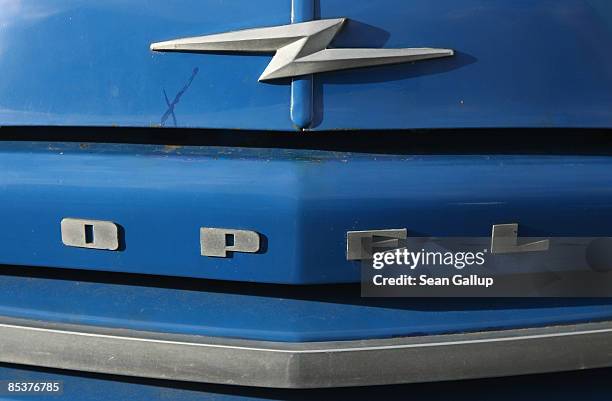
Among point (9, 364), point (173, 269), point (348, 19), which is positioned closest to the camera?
point (348, 19)

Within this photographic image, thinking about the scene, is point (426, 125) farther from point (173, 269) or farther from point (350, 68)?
point (173, 269)

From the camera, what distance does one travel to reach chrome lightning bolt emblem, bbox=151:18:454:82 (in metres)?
1.43

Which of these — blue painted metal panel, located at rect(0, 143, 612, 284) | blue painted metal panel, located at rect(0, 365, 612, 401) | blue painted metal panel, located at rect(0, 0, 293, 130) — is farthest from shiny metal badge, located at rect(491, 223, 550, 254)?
blue painted metal panel, located at rect(0, 0, 293, 130)

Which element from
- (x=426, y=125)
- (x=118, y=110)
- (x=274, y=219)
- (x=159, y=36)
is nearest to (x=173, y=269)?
(x=274, y=219)

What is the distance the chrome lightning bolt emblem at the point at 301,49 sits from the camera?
56.3 inches

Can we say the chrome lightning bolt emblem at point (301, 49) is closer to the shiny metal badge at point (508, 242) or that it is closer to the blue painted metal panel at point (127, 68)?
the blue painted metal panel at point (127, 68)

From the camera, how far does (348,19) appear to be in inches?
56.9

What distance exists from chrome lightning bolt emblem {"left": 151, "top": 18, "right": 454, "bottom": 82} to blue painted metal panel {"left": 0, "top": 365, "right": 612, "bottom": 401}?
31.1 inches

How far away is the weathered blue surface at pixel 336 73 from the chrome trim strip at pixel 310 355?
51 centimetres

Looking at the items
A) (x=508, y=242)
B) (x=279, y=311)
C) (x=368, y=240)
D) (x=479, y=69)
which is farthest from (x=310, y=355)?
(x=479, y=69)

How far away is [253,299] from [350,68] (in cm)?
61

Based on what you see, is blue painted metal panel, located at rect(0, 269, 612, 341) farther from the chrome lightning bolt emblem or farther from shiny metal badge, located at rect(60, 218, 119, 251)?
the chrome lightning bolt emblem

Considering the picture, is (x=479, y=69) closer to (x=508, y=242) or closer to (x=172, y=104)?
(x=508, y=242)

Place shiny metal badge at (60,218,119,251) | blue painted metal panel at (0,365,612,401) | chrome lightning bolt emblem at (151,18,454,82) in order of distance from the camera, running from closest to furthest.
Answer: chrome lightning bolt emblem at (151,18,454,82)
shiny metal badge at (60,218,119,251)
blue painted metal panel at (0,365,612,401)
